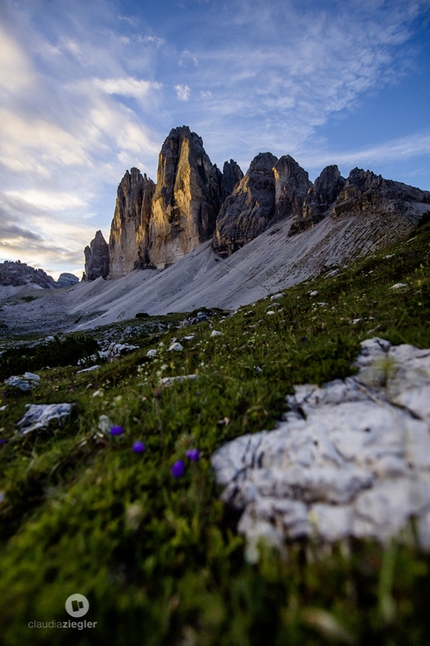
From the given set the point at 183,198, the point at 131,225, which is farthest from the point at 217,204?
the point at 131,225

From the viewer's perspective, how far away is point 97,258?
153m

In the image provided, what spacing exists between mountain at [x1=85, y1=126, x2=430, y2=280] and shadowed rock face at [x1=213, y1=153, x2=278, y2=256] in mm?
289

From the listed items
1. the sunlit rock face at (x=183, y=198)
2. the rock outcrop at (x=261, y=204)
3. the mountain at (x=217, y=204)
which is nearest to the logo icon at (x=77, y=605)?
the mountain at (x=217, y=204)

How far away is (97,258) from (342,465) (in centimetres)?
17186

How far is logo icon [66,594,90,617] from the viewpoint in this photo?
1292 millimetres

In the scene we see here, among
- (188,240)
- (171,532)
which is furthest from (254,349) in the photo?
(188,240)

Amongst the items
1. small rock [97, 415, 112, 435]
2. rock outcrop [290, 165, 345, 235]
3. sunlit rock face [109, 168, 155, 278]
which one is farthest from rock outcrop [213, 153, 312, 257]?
small rock [97, 415, 112, 435]

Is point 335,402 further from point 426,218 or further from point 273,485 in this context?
point 426,218

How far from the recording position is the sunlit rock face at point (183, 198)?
95938 millimetres

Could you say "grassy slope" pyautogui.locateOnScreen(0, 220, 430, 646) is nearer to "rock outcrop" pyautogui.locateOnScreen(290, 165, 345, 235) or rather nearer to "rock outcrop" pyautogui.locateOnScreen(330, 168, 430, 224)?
"rock outcrop" pyautogui.locateOnScreen(330, 168, 430, 224)

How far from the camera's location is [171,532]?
1.79 metres

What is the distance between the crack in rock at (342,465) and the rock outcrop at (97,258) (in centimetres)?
16255

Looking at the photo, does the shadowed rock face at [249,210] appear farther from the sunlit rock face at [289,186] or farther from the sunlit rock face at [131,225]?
the sunlit rock face at [131,225]

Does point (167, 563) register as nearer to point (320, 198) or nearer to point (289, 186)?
point (320, 198)
